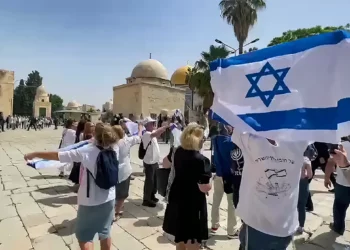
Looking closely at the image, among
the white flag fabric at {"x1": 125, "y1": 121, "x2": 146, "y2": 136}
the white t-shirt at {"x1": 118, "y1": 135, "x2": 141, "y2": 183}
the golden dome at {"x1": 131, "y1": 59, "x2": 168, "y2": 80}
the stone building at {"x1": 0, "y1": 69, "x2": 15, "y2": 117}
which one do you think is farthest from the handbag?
the stone building at {"x1": 0, "y1": 69, "x2": 15, "y2": 117}

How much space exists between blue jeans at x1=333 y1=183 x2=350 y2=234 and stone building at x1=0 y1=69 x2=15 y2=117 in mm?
50573

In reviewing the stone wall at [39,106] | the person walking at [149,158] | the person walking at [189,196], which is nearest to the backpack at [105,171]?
the person walking at [189,196]

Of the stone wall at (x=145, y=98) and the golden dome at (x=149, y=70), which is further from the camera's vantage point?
the golden dome at (x=149, y=70)

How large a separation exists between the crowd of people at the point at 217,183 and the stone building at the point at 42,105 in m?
62.4

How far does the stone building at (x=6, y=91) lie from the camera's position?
149 ft

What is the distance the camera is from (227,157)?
309cm

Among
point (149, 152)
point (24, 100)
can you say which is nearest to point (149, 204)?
point (149, 152)

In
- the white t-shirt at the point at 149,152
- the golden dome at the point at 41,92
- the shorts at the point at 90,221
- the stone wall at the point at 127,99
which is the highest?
the golden dome at the point at 41,92

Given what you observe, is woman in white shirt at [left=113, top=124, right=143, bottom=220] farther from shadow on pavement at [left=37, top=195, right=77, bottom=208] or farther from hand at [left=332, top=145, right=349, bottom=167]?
hand at [left=332, top=145, right=349, bottom=167]

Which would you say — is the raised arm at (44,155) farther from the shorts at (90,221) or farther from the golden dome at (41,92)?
the golden dome at (41,92)

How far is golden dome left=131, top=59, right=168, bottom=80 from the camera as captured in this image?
1769 inches

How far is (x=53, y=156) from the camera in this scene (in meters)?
2.62

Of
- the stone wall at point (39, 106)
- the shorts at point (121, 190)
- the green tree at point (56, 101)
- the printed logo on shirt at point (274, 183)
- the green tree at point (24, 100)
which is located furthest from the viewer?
the green tree at point (56, 101)

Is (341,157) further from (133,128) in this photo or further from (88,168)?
(133,128)
